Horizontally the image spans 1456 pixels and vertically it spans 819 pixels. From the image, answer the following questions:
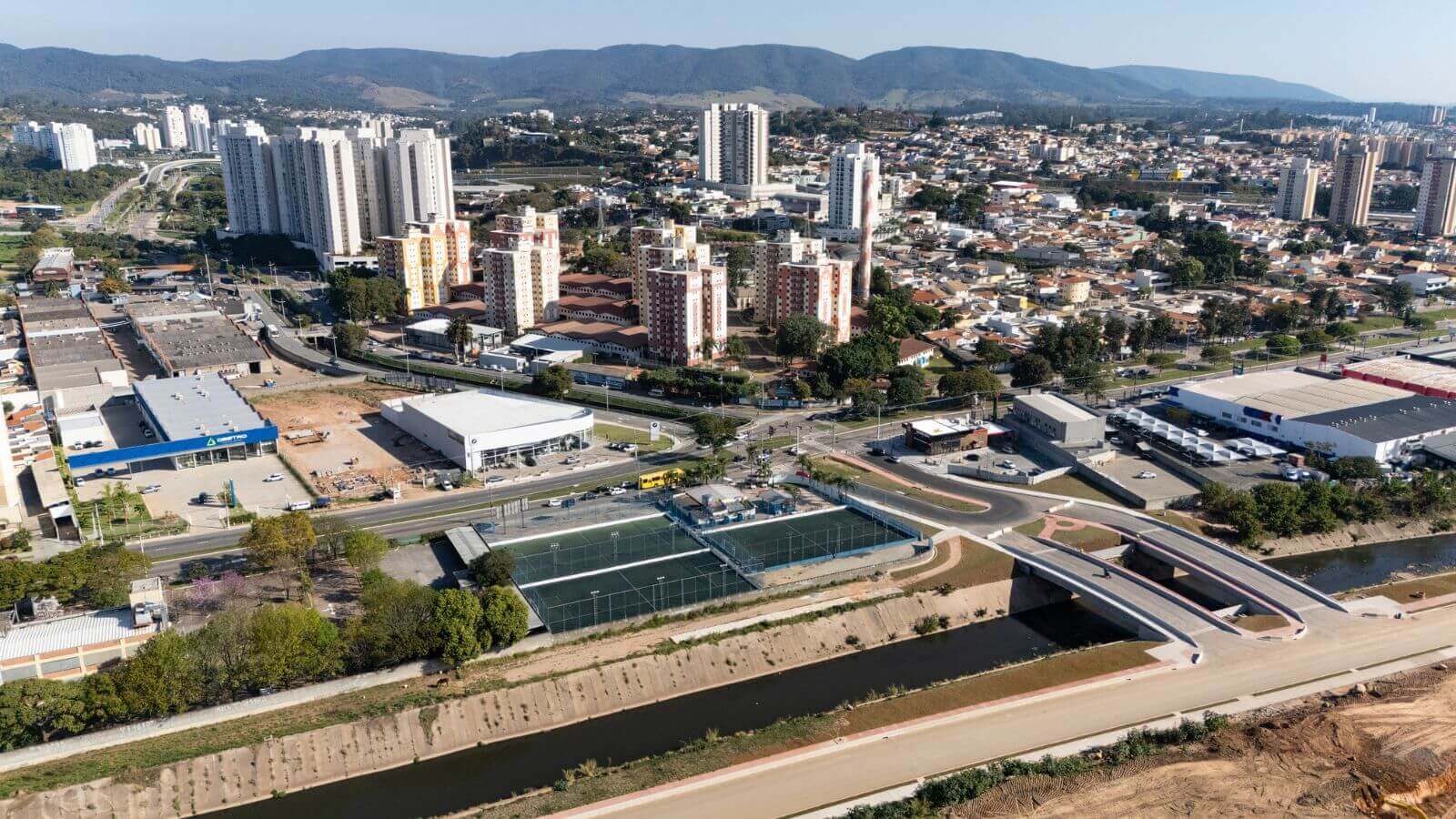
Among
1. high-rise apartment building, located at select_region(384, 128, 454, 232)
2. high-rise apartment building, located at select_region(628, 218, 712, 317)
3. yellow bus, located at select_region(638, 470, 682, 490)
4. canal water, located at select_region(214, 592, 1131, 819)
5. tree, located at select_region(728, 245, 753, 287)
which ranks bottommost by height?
canal water, located at select_region(214, 592, 1131, 819)

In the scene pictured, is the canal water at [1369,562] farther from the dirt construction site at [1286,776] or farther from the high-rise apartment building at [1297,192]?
the high-rise apartment building at [1297,192]

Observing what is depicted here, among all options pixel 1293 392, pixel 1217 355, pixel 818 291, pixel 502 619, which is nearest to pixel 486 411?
pixel 502 619

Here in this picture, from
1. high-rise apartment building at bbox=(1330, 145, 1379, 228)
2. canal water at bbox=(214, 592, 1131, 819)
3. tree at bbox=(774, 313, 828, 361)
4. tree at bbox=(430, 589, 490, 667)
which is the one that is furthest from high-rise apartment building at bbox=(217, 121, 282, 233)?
high-rise apartment building at bbox=(1330, 145, 1379, 228)

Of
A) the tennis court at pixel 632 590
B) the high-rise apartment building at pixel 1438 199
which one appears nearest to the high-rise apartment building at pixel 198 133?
the tennis court at pixel 632 590

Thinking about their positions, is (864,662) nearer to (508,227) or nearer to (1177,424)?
(1177,424)

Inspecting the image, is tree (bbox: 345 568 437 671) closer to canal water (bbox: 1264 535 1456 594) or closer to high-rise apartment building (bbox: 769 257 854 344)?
canal water (bbox: 1264 535 1456 594)

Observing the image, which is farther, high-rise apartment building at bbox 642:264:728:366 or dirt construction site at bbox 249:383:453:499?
high-rise apartment building at bbox 642:264:728:366

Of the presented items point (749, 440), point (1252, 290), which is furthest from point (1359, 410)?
point (1252, 290)
